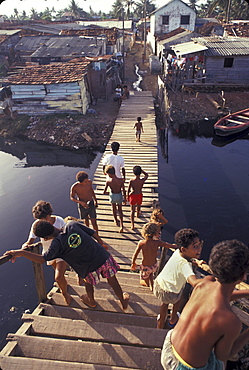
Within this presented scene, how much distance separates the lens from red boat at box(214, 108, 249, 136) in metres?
14.8

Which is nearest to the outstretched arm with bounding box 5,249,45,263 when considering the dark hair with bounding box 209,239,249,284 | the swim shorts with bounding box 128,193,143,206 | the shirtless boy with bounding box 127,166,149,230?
the dark hair with bounding box 209,239,249,284

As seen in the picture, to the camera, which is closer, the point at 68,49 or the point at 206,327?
the point at 206,327

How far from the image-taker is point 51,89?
1598 cm

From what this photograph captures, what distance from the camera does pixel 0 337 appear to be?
5.87m

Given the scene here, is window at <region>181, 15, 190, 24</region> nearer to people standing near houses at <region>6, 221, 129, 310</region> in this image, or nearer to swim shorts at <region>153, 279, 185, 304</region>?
people standing near houses at <region>6, 221, 129, 310</region>

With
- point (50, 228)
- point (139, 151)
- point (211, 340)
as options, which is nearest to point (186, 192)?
point (139, 151)

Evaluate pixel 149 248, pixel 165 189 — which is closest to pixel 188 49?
pixel 165 189

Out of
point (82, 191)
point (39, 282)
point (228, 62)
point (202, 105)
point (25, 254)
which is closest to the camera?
point (25, 254)

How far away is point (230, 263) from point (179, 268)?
111 cm

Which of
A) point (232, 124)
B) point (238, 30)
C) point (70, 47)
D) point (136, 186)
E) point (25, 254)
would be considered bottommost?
point (232, 124)

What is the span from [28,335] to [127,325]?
1301 mm

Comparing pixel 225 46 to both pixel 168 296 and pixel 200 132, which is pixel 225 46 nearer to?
pixel 200 132

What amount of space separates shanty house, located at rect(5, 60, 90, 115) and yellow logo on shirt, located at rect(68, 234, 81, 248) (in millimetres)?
13881

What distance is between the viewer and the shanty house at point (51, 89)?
51.4ft
